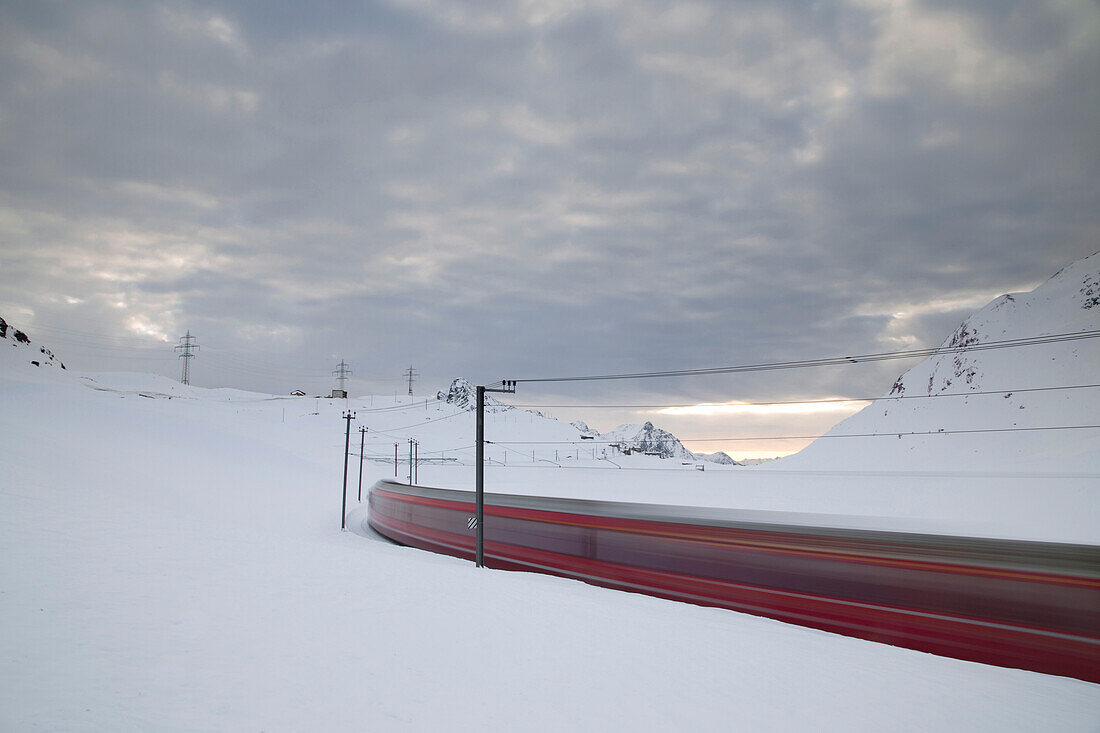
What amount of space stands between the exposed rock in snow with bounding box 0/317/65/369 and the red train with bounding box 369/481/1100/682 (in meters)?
104

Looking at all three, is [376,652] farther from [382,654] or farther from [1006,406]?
[1006,406]

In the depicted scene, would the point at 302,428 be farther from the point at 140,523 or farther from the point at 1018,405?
the point at 1018,405

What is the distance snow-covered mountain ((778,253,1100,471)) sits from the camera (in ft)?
302

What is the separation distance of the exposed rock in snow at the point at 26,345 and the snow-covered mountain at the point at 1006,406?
425ft

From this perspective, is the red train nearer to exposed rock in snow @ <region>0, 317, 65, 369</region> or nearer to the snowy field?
the snowy field

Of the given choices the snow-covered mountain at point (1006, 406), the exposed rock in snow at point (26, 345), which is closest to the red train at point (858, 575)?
the snow-covered mountain at point (1006, 406)

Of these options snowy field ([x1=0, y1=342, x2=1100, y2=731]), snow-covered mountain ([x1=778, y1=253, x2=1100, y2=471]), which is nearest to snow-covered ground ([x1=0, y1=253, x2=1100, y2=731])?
snowy field ([x1=0, y1=342, x2=1100, y2=731])

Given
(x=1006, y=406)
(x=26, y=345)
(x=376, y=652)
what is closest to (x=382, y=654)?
(x=376, y=652)

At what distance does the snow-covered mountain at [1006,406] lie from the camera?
3625 inches

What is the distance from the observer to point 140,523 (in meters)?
17.8

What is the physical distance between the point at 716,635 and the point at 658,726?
4.25 metres

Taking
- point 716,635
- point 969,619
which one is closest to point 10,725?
point 716,635

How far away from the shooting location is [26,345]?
3597 inches

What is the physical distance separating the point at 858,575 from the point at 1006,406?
151 metres
